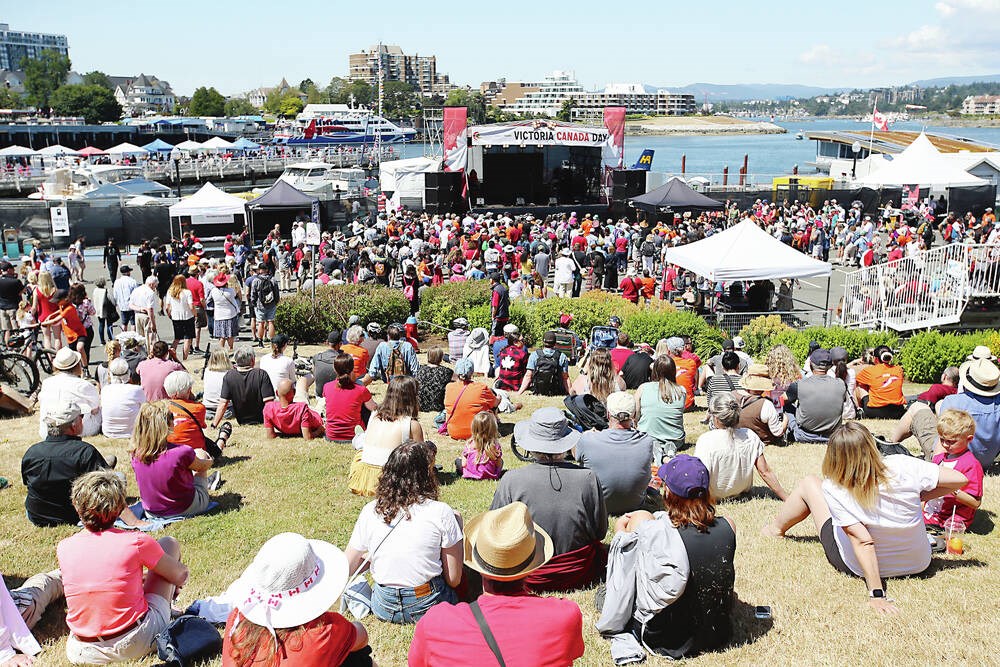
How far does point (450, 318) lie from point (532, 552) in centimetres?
1111

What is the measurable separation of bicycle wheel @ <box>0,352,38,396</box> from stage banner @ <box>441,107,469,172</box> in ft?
65.7

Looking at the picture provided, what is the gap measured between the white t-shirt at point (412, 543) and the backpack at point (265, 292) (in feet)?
31.5

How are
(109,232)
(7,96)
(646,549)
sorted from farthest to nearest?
(7,96)
(109,232)
(646,549)

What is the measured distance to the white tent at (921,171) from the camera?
973 inches

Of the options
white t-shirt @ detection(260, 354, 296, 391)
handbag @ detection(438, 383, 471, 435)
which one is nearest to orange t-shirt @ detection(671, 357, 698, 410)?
handbag @ detection(438, 383, 471, 435)

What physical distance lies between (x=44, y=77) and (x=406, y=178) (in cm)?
15226

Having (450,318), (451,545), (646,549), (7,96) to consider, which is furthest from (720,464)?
(7,96)

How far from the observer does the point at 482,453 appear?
6621mm

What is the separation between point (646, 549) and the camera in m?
A: 3.99

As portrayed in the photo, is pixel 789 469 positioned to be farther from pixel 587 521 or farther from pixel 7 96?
pixel 7 96

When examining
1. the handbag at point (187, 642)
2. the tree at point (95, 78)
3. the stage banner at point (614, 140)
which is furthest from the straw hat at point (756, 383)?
the tree at point (95, 78)

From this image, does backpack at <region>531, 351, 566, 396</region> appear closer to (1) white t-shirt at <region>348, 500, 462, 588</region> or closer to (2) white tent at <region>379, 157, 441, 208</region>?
(1) white t-shirt at <region>348, 500, 462, 588</region>

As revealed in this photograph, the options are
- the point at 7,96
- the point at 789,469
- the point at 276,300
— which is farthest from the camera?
the point at 7,96

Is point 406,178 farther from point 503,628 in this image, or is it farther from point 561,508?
point 503,628
